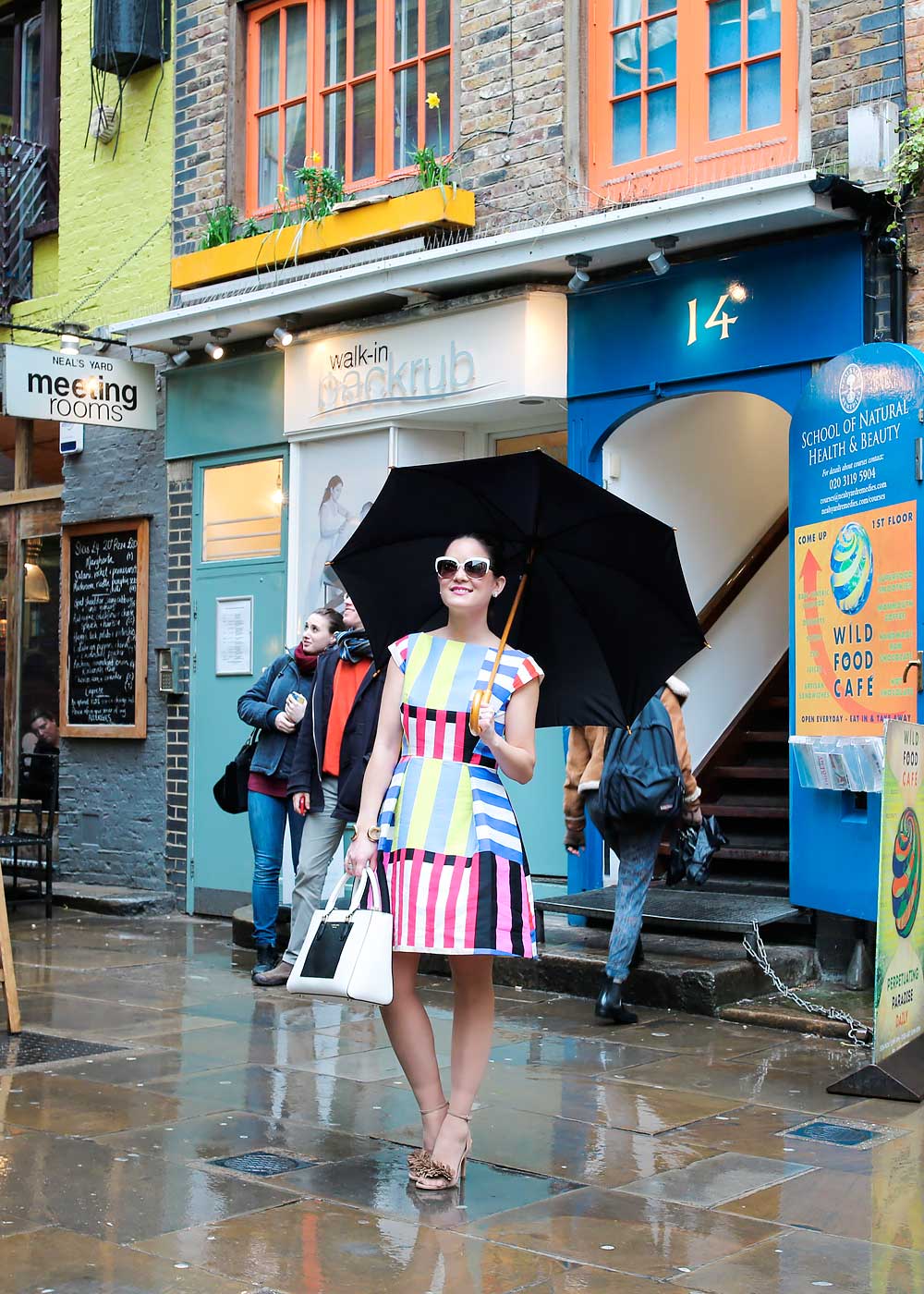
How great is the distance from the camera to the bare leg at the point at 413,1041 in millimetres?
4773

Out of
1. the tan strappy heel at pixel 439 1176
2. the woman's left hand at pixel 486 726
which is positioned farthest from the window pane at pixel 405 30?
the tan strappy heel at pixel 439 1176

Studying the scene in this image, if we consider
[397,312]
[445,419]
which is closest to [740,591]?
[445,419]

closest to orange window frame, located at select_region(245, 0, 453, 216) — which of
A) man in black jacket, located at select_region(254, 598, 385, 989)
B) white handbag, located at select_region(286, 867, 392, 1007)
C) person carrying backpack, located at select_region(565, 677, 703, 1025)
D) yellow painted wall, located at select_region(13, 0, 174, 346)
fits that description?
yellow painted wall, located at select_region(13, 0, 174, 346)

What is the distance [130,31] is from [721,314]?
19.6 ft

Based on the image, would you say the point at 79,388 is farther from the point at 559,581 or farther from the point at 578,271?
the point at 559,581

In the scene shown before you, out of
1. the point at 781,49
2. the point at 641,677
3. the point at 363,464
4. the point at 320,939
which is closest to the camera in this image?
the point at 320,939

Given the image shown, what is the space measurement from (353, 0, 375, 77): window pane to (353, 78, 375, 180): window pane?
13 centimetres

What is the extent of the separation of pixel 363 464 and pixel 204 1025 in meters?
4.52

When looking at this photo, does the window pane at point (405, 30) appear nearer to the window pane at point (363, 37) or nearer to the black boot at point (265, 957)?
the window pane at point (363, 37)

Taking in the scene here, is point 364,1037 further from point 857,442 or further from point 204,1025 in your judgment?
point 857,442

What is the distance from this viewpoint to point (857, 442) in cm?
747

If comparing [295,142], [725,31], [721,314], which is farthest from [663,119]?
[295,142]

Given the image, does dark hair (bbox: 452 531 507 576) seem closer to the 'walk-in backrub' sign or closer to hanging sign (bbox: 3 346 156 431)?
the 'walk-in backrub' sign

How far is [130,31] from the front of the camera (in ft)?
40.3
